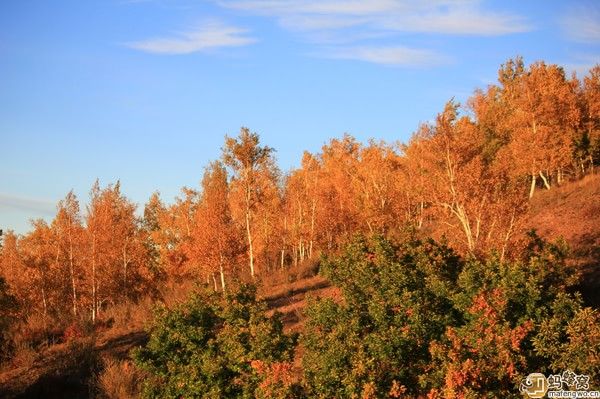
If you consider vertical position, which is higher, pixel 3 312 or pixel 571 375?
pixel 3 312

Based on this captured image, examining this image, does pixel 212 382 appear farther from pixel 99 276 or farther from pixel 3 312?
pixel 99 276

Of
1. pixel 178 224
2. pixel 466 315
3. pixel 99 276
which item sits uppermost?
pixel 178 224

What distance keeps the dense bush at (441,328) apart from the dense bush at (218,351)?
1383 mm

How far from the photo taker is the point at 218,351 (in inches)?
774

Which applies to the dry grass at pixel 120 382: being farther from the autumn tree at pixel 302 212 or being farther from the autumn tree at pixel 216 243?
the autumn tree at pixel 302 212

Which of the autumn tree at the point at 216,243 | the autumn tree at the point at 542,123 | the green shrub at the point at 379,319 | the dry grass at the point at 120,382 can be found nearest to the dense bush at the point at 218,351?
the green shrub at the point at 379,319

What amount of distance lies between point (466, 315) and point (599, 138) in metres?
46.1

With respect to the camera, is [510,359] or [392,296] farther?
[392,296]

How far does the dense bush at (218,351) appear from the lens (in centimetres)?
1797

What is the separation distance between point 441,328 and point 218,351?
824 cm

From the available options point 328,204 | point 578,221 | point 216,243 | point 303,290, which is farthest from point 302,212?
point 578,221

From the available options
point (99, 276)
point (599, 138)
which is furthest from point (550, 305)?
point (599, 138)

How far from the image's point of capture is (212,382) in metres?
18.5

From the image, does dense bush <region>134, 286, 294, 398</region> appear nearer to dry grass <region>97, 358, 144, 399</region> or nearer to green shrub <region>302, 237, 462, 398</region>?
green shrub <region>302, 237, 462, 398</region>
